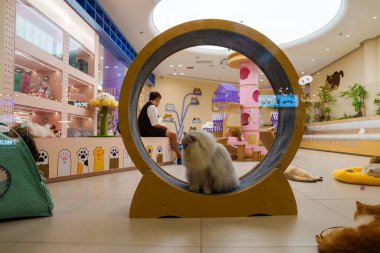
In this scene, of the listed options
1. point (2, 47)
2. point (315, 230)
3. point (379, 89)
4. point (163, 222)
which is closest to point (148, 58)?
point (163, 222)

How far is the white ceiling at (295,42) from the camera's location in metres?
5.28

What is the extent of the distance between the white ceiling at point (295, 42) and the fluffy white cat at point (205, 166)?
10.2 ft

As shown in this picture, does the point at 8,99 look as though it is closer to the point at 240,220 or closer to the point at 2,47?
the point at 2,47

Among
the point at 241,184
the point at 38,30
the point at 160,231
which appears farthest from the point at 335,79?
the point at 160,231

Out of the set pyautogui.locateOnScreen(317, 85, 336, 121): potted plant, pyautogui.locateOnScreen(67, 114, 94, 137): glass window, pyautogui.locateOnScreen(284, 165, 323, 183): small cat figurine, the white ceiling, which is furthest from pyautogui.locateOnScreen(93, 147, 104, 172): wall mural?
pyautogui.locateOnScreen(317, 85, 336, 121): potted plant

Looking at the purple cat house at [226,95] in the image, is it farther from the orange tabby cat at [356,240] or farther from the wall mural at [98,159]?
the orange tabby cat at [356,240]

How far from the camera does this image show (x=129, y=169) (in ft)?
11.6

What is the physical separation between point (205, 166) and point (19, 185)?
1002 millimetres

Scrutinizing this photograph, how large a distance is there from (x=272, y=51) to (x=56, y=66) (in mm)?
2913

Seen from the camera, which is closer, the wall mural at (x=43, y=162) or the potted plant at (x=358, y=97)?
the wall mural at (x=43, y=162)

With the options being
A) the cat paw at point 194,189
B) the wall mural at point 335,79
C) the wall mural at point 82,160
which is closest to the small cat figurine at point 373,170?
the cat paw at point 194,189

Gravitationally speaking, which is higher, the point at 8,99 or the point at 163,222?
the point at 8,99

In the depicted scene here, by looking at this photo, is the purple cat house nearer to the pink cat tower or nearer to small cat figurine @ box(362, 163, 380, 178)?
the pink cat tower

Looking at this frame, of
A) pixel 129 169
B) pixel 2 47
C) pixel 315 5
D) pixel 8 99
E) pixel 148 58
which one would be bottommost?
pixel 129 169
